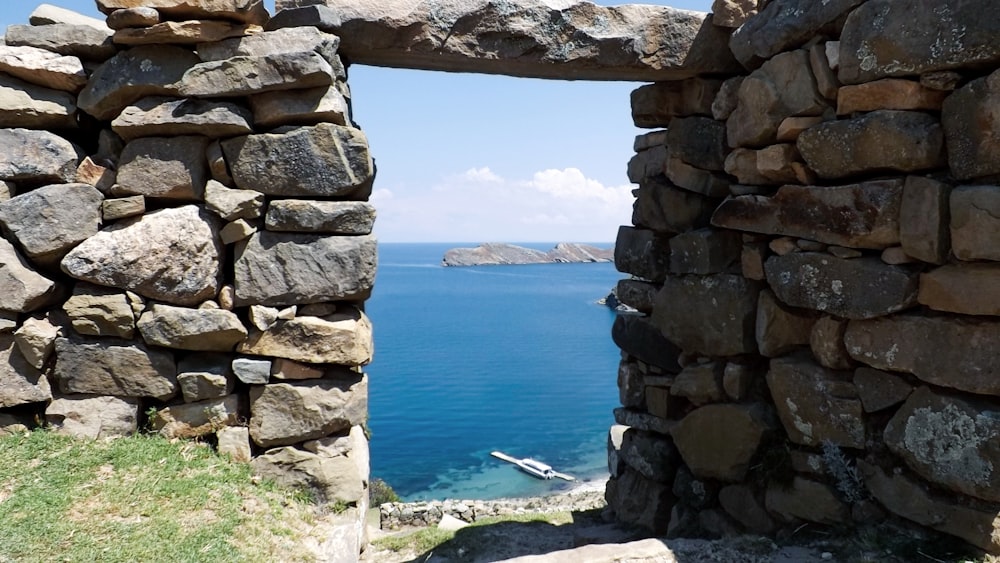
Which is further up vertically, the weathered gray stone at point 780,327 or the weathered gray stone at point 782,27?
the weathered gray stone at point 782,27

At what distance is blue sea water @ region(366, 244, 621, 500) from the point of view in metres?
22.0

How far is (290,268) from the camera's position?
13.4 ft

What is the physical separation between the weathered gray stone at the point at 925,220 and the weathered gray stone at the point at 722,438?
1415 mm

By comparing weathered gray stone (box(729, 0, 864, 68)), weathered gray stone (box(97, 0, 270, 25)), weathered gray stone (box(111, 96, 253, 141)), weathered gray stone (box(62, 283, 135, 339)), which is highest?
weathered gray stone (box(729, 0, 864, 68))

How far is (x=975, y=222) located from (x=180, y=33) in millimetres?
4083

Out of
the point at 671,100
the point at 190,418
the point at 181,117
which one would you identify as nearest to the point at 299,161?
the point at 181,117

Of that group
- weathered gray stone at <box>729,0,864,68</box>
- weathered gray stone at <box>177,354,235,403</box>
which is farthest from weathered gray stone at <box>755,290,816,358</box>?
weathered gray stone at <box>177,354,235,403</box>

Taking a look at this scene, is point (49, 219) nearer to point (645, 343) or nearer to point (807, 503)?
point (645, 343)

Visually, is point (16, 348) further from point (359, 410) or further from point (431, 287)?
point (431, 287)

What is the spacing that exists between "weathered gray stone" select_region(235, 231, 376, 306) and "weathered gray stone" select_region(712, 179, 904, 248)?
2470mm

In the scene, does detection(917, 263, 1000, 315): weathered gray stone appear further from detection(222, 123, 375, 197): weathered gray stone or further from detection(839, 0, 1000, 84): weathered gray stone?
detection(222, 123, 375, 197): weathered gray stone

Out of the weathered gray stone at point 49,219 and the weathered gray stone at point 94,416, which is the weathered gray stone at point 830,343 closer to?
the weathered gray stone at point 94,416

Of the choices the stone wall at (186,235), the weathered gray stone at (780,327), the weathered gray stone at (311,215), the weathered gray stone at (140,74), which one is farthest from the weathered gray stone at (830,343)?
the weathered gray stone at (140,74)

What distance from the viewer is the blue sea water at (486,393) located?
2197 centimetres
